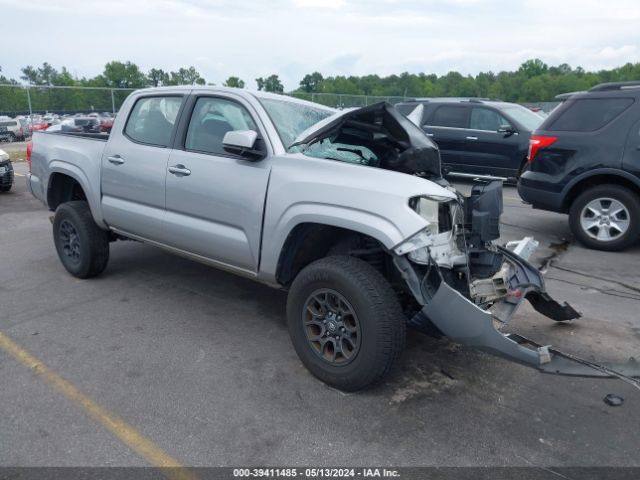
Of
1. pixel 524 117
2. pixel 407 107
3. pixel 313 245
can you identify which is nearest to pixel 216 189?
pixel 313 245

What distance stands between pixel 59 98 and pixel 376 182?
27.6 meters

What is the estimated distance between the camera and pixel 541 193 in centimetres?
710

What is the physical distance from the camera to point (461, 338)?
A: 311cm

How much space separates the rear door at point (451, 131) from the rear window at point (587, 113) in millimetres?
4373

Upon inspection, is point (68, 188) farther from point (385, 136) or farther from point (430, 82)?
point (430, 82)

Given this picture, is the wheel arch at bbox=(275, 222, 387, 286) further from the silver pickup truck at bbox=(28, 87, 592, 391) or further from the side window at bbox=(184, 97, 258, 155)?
the side window at bbox=(184, 97, 258, 155)

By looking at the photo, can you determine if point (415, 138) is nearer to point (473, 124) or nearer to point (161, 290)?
point (161, 290)

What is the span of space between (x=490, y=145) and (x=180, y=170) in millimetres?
8399

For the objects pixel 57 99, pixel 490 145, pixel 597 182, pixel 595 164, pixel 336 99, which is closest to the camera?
pixel 595 164

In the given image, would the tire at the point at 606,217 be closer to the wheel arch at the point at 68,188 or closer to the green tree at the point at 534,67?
the wheel arch at the point at 68,188

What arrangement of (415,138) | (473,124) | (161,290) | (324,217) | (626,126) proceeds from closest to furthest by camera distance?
(324,217) → (415,138) → (161,290) → (626,126) → (473,124)

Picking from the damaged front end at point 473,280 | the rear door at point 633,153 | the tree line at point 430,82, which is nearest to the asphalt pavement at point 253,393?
the damaged front end at point 473,280

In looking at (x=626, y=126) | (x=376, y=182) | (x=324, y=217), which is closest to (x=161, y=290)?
(x=324, y=217)

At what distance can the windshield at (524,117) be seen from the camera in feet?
36.9
